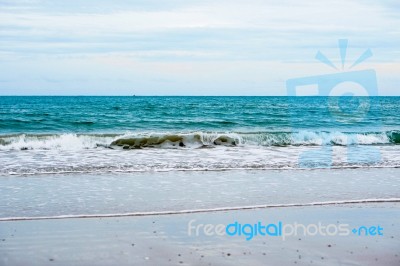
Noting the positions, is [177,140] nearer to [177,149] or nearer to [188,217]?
[177,149]

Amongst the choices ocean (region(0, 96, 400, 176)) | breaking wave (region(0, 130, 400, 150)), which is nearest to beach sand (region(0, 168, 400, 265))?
ocean (region(0, 96, 400, 176))

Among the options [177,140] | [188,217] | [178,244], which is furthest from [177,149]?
[178,244]

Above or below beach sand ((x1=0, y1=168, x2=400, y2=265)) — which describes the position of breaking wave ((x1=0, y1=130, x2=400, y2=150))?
above

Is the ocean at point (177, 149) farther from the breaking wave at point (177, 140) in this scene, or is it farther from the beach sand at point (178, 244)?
the beach sand at point (178, 244)

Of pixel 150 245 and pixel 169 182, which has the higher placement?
pixel 169 182

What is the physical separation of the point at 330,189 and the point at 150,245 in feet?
16.6

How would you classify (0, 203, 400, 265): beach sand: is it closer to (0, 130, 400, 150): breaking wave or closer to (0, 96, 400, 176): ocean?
(0, 96, 400, 176): ocean

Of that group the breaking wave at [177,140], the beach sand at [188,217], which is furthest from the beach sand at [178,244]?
the breaking wave at [177,140]

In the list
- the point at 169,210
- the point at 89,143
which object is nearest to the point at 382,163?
the point at 169,210

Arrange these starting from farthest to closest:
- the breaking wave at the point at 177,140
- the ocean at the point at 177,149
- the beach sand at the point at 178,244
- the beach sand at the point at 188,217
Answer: the breaking wave at the point at 177,140 → the ocean at the point at 177,149 → the beach sand at the point at 188,217 → the beach sand at the point at 178,244

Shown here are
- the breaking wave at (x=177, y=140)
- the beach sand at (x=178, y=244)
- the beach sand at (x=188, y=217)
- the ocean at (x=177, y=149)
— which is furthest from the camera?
the breaking wave at (x=177, y=140)

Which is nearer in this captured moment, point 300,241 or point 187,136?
point 300,241

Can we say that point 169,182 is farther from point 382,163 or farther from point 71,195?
point 382,163

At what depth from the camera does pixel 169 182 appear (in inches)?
441
